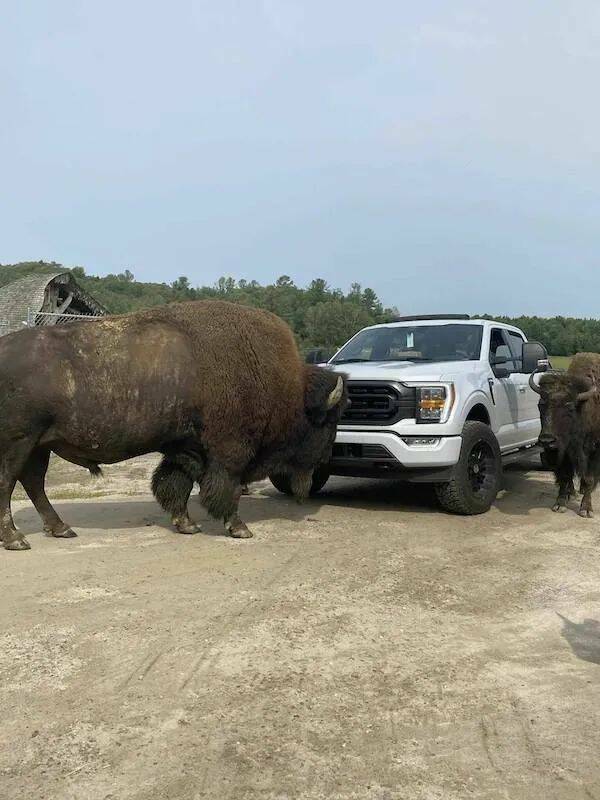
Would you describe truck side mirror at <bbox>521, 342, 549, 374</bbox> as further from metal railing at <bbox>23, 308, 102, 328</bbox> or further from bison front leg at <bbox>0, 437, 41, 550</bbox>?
metal railing at <bbox>23, 308, 102, 328</bbox>

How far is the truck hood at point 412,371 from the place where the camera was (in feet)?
25.2

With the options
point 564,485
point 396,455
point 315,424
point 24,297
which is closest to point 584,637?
point 396,455

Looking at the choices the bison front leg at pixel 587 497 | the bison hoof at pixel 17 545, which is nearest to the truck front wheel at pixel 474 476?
the bison front leg at pixel 587 497

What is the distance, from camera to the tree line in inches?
778

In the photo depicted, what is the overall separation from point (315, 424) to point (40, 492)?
2.90m

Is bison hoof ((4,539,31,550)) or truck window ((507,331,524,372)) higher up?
truck window ((507,331,524,372))

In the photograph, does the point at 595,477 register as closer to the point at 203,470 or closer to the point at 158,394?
the point at 203,470

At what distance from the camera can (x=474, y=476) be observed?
817cm

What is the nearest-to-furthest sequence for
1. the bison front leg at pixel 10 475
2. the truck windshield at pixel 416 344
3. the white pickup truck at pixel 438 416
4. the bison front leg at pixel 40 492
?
1. the bison front leg at pixel 10 475
2. the bison front leg at pixel 40 492
3. the white pickup truck at pixel 438 416
4. the truck windshield at pixel 416 344

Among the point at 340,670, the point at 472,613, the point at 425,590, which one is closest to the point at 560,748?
the point at 340,670

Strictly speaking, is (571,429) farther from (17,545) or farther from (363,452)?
(17,545)

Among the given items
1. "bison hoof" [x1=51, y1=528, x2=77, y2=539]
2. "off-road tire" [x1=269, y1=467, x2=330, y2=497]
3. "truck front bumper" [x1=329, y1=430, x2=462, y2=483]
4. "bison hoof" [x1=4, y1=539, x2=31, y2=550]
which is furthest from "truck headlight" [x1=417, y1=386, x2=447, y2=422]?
"bison hoof" [x1=4, y1=539, x2=31, y2=550]

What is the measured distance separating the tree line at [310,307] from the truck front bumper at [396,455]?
890 centimetres

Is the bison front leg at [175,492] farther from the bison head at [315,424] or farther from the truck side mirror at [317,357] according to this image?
the truck side mirror at [317,357]
